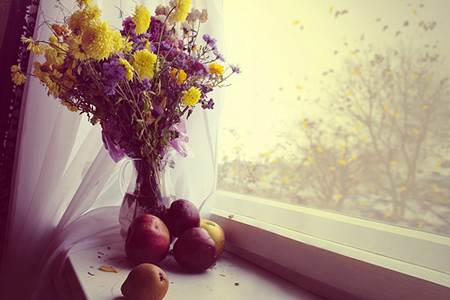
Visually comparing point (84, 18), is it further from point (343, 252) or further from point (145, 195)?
point (343, 252)

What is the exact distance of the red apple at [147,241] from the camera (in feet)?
2.31

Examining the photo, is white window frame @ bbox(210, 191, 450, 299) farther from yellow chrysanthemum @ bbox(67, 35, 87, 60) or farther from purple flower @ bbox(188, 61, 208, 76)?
yellow chrysanthemum @ bbox(67, 35, 87, 60)

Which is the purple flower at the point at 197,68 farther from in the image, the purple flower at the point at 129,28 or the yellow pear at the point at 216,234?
the yellow pear at the point at 216,234

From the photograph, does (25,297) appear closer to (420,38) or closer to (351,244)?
(351,244)

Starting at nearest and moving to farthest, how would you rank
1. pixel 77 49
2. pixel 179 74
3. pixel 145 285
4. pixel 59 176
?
pixel 145 285 → pixel 77 49 → pixel 179 74 → pixel 59 176

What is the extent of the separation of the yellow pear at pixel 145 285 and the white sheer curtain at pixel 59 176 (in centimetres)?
38

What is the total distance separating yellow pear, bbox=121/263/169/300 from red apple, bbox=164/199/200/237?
0.22 metres

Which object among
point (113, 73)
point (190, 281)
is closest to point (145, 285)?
point (190, 281)

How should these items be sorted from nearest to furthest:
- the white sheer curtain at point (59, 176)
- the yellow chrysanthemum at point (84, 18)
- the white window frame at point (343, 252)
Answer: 1. the white window frame at point (343, 252)
2. the yellow chrysanthemum at point (84, 18)
3. the white sheer curtain at point (59, 176)

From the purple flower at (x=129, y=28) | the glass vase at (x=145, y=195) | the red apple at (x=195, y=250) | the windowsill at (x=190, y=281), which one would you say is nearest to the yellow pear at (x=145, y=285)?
the windowsill at (x=190, y=281)

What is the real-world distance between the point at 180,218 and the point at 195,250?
103mm

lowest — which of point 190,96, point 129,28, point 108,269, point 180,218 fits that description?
point 108,269

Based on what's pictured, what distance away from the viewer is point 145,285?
544 millimetres

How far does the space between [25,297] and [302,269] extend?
28.6 inches
